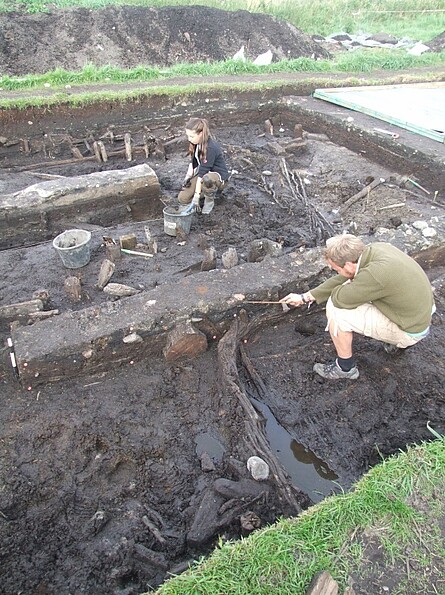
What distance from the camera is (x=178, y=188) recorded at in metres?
8.02

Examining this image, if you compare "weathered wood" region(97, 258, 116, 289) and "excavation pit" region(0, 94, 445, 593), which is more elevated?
"weathered wood" region(97, 258, 116, 289)

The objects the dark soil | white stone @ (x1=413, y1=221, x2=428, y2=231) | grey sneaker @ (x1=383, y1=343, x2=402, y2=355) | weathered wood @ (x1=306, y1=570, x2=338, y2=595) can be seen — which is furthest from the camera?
white stone @ (x1=413, y1=221, x2=428, y2=231)

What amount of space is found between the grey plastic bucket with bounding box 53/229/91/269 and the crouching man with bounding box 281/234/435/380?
9.12 feet

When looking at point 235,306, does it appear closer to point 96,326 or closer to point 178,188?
point 96,326

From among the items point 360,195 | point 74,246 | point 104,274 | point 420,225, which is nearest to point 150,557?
point 104,274

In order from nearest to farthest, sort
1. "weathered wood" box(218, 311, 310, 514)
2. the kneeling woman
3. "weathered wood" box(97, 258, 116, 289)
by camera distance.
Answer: "weathered wood" box(218, 311, 310, 514) → "weathered wood" box(97, 258, 116, 289) → the kneeling woman

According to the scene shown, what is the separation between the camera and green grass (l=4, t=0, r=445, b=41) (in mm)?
19047

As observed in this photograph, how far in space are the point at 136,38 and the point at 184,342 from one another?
14535mm

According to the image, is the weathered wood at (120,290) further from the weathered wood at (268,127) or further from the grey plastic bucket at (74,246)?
the weathered wood at (268,127)

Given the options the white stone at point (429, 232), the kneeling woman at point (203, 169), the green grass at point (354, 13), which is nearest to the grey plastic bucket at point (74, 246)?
the kneeling woman at point (203, 169)

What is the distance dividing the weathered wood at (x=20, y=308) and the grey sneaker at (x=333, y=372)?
302 cm

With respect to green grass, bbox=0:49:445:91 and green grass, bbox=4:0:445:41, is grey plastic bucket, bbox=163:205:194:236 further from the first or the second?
green grass, bbox=4:0:445:41

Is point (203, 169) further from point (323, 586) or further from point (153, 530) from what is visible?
point (323, 586)

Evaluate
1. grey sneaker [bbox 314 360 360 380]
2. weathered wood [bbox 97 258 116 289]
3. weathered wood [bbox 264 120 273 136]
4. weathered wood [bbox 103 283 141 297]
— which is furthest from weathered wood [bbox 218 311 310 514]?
weathered wood [bbox 264 120 273 136]
